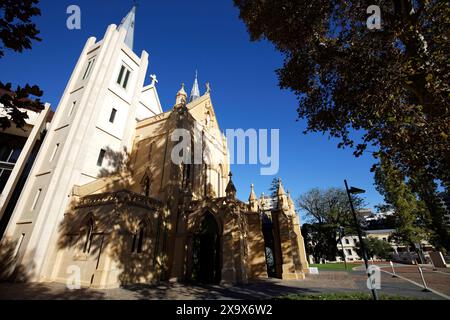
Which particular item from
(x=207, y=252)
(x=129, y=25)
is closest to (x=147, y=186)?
(x=207, y=252)

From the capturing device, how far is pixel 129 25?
25.4m

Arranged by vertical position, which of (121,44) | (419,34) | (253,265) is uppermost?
(121,44)

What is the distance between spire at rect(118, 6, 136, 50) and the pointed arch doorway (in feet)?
73.7

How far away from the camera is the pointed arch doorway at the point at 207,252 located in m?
14.4

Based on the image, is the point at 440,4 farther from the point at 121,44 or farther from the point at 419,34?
the point at 121,44

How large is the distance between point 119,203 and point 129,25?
77.2 feet

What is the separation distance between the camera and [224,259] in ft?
44.7

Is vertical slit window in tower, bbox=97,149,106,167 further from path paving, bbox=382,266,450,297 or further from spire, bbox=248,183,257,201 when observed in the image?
path paving, bbox=382,266,450,297


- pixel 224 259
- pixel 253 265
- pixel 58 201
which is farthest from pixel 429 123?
pixel 58 201

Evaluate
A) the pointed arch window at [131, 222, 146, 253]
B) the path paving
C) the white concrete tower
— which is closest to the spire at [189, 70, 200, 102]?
the white concrete tower

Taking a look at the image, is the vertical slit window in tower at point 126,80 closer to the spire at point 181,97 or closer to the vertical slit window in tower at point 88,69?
the vertical slit window in tower at point 88,69

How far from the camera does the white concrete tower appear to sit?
13.6 metres

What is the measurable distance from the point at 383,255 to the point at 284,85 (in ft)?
216

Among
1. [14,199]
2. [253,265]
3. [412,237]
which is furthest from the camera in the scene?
[412,237]
